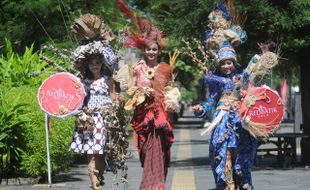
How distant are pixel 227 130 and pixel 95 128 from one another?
1.60 metres

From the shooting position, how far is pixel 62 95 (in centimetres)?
961

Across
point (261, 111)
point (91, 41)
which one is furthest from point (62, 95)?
point (261, 111)

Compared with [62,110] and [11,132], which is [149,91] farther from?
[11,132]

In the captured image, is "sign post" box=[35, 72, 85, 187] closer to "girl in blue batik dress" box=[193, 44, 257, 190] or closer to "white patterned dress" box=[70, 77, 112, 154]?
"white patterned dress" box=[70, 77, 112, 154]

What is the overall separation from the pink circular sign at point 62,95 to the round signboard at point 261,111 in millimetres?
1946

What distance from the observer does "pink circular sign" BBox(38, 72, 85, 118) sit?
9148mm

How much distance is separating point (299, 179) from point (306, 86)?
3273mm

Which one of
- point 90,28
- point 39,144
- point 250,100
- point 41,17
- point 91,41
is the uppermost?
point 41,17

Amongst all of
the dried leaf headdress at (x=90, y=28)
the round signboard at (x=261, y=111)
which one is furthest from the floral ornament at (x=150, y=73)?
the round signboard at (x=261, y=111)

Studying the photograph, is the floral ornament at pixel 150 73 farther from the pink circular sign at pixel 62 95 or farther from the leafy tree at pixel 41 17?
the leafy tree at pixel 41 17

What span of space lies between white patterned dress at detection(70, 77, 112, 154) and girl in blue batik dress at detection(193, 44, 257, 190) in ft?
3.67

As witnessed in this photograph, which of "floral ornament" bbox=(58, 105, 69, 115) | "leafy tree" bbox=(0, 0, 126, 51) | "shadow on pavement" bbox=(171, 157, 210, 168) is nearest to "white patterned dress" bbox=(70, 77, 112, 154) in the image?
"floral ornament" bbox=(58, 105, 69, 115)

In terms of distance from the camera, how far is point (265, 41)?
570 inches

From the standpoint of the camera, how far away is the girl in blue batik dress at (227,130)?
948 cm
